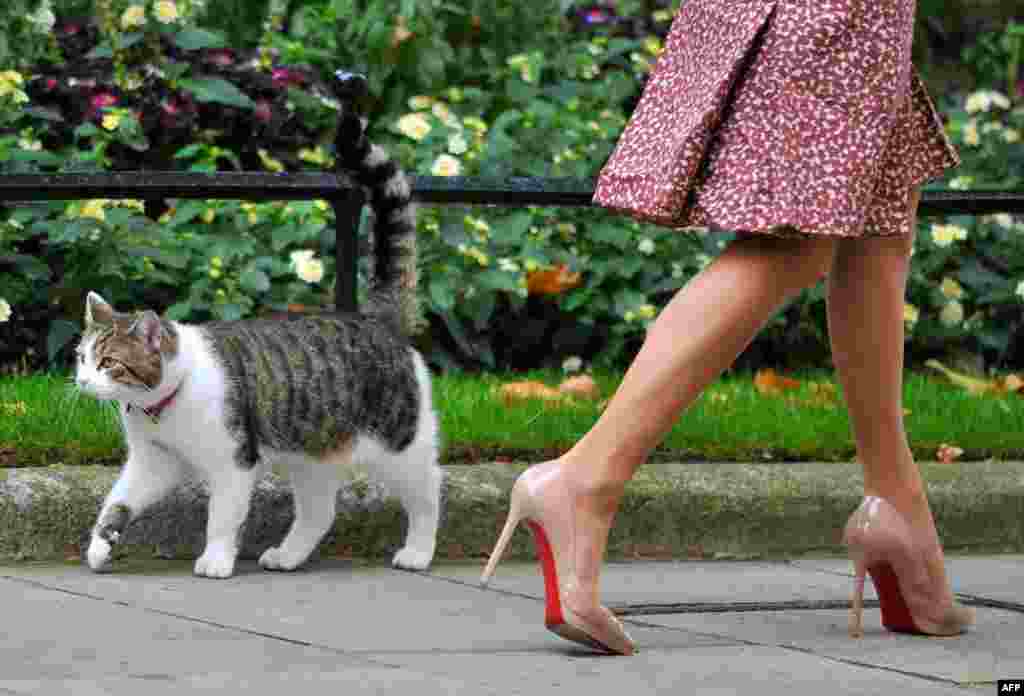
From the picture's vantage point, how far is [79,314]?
6.50 metres

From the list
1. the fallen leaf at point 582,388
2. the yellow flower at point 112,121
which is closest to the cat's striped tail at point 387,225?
the fallen leaf at point 582,388

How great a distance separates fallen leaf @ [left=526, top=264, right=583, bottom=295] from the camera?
713 centimetres

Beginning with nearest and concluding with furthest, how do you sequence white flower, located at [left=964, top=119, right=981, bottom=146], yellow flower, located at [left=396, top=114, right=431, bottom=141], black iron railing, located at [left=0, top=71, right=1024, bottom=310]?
black iron railing, located at [left=0, top=71, right=1024, bottom=310]
yellow flower, located at [left=396, top=114, right=431, bottom=141]
white flower, located at [left=964, top=119, right=981, bottom=146]

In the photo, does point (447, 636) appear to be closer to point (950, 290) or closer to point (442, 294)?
point (442, 294)

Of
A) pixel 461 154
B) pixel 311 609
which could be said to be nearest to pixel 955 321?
pixel 461 154

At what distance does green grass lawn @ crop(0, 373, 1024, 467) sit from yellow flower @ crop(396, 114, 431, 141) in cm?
123

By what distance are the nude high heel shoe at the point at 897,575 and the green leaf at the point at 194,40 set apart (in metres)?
4.05

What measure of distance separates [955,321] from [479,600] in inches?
141

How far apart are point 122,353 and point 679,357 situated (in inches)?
63.6

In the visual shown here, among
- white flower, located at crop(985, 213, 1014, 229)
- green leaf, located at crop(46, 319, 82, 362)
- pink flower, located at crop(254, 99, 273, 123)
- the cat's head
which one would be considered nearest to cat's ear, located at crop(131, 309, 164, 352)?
the cat's head

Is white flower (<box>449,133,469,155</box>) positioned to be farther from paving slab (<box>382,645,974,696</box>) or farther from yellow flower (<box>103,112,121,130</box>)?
paving slab (<box>382,645,974,696</box>)

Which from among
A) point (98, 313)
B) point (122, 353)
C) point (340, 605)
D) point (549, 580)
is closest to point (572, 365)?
point (98, 313)

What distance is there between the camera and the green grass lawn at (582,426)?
512cm

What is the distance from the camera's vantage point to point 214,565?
4613 mm
